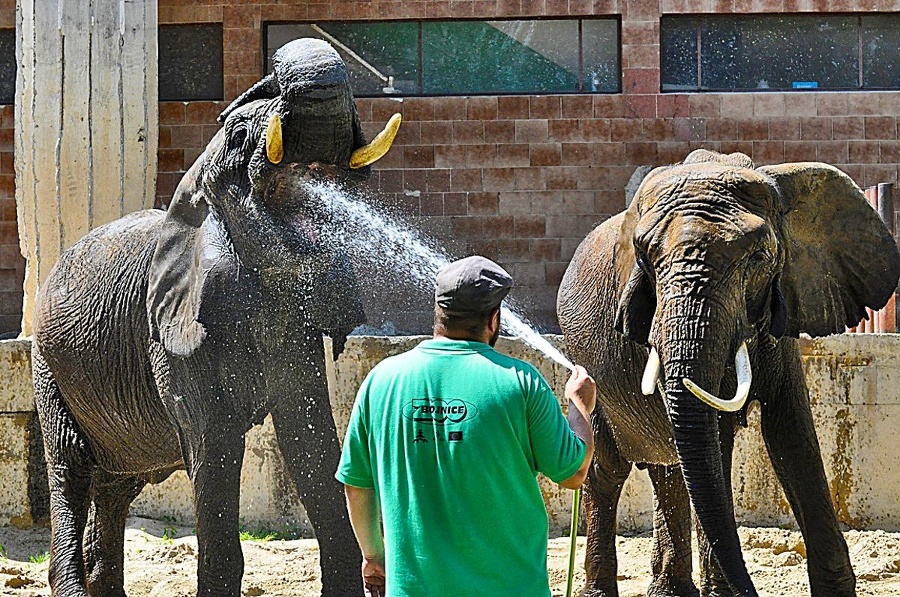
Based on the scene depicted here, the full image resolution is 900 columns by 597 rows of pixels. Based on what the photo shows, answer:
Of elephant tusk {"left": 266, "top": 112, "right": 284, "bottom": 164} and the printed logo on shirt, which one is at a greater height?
elephant tusk {"left": 266, "top": 112, "right": 284, "bottom": 164}

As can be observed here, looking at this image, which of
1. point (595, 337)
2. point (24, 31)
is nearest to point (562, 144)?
point (24, 31)

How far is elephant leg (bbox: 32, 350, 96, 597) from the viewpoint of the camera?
7.03m

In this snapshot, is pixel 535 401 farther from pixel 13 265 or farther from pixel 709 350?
pixel 13 265

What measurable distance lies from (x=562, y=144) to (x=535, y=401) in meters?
10.9

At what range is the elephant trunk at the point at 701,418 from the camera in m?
5.58

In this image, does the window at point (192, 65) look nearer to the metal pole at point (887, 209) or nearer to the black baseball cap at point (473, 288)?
the metal pole at point (887, 209)

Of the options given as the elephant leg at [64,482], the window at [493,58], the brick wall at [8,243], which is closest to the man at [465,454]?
the elephant leg at [64,482]

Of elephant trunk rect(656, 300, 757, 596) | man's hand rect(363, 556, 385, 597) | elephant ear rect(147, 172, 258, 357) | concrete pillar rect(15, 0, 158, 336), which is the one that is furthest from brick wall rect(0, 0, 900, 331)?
man's hand rect(363, 556, 385, 597)

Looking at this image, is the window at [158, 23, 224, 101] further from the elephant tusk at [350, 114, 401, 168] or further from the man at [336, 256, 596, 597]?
the man at [336, 256, 596, 597]

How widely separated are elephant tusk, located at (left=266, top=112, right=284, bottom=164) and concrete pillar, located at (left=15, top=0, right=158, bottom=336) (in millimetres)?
6410

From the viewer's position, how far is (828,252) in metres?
6.48

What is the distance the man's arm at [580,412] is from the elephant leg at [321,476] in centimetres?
246

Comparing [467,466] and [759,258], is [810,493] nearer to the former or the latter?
[759,258]

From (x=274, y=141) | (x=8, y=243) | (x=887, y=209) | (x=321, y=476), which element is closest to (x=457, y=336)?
(x=274, y=141)
